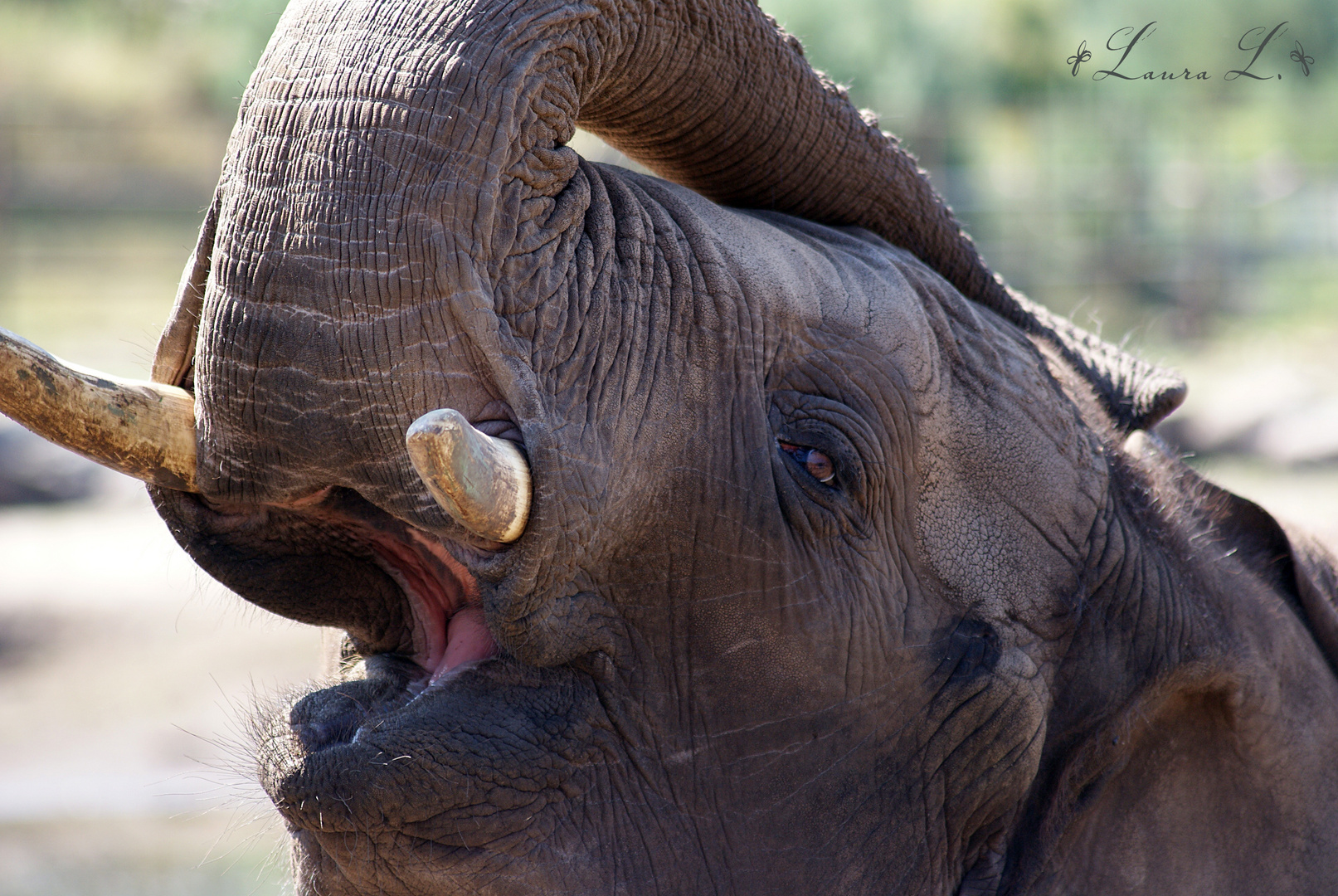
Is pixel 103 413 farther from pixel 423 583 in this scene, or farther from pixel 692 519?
pixel 692 519

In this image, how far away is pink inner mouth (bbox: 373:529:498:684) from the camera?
5.00 ft

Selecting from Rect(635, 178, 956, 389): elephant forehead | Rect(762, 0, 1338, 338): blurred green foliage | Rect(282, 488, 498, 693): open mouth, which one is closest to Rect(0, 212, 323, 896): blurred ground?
Rect(282, 488, 498, 693): open mouth

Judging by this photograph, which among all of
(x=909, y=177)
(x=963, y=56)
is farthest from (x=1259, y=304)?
(x=909, y=177)

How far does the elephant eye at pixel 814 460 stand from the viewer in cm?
164

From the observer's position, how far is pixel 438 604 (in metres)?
1.61

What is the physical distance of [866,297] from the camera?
1.74 metres

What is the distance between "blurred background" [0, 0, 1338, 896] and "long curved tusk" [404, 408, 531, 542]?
50cm

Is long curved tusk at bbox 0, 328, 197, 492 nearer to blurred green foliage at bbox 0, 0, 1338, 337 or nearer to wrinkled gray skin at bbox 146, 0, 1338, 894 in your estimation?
wrinkled gray skin at bbox 146, 0, 1338, 894

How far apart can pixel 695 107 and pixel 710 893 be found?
94 centimetres

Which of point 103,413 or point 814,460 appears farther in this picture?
point 814,460

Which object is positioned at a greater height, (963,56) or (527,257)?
(963,56)

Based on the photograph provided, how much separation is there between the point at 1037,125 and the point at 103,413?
17.8 m

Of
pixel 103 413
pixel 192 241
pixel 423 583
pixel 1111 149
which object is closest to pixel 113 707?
pixel 423 583

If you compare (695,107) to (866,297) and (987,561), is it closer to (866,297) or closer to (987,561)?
(866,297)
